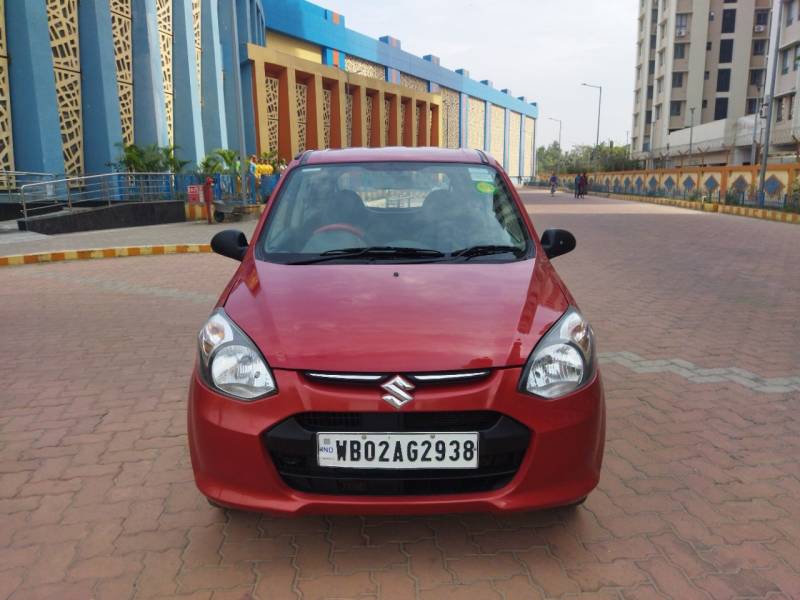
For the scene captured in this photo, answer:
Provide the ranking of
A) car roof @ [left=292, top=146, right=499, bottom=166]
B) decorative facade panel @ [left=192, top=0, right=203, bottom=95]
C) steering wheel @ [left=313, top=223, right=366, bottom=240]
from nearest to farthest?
steering wheel @ [left=313, top=223, right=366, bottom=240]
car roof @ [left=292, top=146, right=499, bottom=166]
decorative facade panel @ [left=192, top=0, right=203, bottom=95]

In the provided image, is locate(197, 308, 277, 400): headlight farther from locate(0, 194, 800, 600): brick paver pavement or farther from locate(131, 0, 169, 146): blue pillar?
locate(131, 0, 169, 146): blue pillar

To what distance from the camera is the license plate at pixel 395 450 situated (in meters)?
2.25

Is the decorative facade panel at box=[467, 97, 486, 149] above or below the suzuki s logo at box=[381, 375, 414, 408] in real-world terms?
above

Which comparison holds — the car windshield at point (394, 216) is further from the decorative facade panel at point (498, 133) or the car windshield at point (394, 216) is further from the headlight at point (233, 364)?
Answer: the decorative facade panel at point (498, 133)

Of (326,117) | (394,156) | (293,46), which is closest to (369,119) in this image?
(326,117)

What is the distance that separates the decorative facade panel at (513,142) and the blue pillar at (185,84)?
6427 centimetres

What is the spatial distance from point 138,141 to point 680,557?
931 inches

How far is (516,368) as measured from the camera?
2.32 metres

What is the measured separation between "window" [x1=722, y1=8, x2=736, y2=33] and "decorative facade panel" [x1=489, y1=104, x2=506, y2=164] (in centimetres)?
2725

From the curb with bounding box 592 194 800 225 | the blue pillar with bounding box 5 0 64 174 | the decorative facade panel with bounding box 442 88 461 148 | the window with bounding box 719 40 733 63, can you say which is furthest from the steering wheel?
the window with bounding box 719 40 733 63

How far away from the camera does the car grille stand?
2250 mm

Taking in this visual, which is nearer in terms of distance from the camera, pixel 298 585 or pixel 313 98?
pixel 298 585

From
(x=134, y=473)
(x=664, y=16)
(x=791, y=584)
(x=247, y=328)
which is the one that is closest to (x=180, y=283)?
(x=134, y=473)

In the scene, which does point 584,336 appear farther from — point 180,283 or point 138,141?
point 138,141
